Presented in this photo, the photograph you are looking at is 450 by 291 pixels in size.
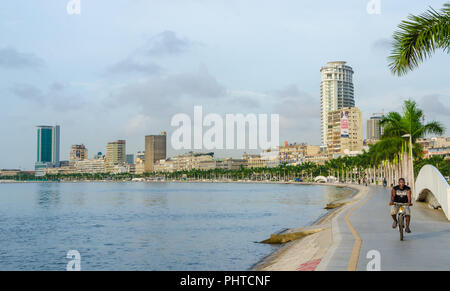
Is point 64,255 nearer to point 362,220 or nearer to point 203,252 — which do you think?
point 203,252

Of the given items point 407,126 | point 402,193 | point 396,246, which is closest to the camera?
point 396,246

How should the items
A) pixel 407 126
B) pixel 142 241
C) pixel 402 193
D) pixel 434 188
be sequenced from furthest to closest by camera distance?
pixel 407 126, pixel 142 241, pixel 434 188, pixel 402 193

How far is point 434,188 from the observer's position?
2884 centimetres


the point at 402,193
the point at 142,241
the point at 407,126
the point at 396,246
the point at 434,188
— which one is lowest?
the point at 142,241

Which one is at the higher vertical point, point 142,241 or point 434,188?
point 434,188

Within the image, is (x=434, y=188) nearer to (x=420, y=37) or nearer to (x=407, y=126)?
(x=420, y=37)

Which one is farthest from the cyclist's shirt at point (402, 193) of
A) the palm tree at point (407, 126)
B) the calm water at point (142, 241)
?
the palm tree at point (407, 126)

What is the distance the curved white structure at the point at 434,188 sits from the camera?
950 inches

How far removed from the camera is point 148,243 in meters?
30.3

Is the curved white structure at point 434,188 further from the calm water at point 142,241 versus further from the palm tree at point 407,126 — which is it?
the palm tree at point 407,126

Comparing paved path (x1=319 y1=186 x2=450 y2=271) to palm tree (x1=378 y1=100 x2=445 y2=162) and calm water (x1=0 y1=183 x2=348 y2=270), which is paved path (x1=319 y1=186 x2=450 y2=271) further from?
palm tree (x1=378 y1=100 x2=445 y2=162)

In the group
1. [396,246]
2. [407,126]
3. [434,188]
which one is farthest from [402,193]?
[407,126]

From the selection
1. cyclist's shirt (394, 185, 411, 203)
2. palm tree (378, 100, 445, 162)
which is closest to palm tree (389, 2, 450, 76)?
cyclist's shirt (394, 185, 411, 203)
